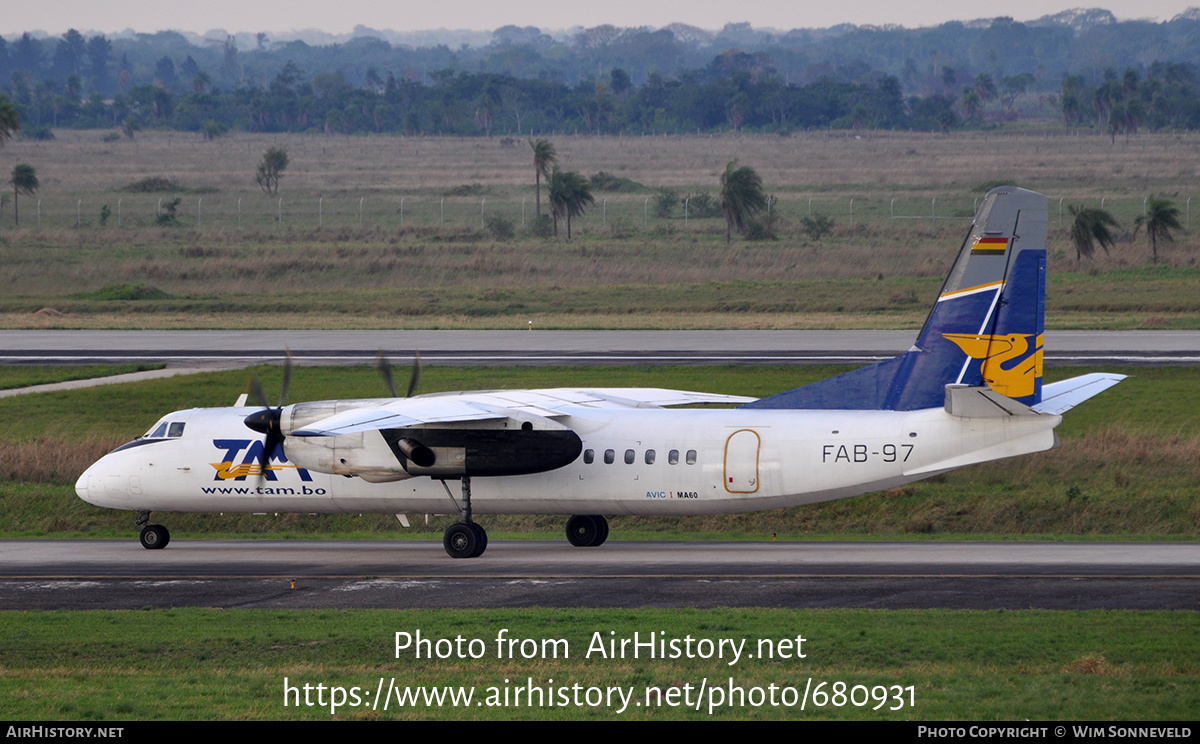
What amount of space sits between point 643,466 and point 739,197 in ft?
229

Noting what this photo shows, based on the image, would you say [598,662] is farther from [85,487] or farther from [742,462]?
[85,487]

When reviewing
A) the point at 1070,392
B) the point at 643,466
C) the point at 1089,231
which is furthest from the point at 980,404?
the point at 1089,231

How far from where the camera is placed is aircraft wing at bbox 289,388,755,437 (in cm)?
2492

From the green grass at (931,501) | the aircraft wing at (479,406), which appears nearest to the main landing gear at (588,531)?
the green grass at (931,501)

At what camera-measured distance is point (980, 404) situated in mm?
24625

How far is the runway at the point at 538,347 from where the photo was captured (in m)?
50.4

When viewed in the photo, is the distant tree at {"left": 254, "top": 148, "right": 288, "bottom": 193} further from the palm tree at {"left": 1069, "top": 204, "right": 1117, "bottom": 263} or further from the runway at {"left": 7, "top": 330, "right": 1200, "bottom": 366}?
the palm tree at {"left": 1069, "top": 204, "right": 1117, "bottom": 263}

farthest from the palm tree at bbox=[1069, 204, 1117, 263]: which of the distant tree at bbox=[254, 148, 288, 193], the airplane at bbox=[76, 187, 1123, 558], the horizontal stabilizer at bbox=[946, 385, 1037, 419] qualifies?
the distant tree at bbox=[254, 148, 288, 193]

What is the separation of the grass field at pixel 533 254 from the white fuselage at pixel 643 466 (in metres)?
31.9

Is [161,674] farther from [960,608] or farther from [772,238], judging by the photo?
[772,238]

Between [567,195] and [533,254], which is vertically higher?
[567,195]

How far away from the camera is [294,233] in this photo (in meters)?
102

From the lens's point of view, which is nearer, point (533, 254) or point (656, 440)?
point (656, 440)

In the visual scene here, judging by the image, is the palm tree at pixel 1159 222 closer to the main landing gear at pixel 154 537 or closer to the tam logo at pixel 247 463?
the tam logo at pixel 247 463
